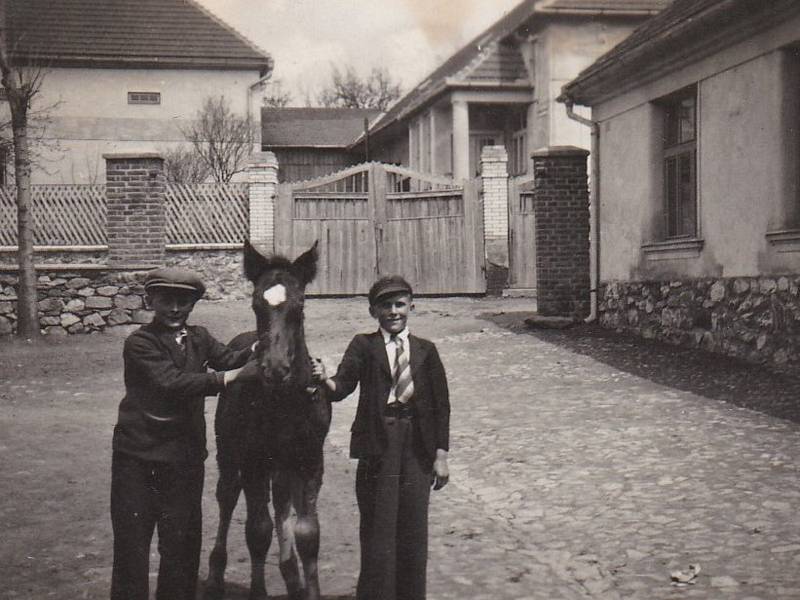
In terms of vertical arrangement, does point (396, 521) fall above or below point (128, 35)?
below

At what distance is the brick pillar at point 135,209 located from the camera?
14.8 meters

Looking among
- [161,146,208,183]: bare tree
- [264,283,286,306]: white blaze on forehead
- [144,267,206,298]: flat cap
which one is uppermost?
[161,146,208,183]: bare tree

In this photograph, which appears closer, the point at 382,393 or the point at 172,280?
the point at 172,280

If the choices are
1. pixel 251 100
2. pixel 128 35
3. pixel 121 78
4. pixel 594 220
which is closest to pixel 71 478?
pixel 594 220

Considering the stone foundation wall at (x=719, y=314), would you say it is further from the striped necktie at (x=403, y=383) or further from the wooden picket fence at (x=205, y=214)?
the wooden picket fence at (x=205, y=214)

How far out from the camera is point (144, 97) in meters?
31.1

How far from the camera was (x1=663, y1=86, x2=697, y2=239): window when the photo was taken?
13.0m

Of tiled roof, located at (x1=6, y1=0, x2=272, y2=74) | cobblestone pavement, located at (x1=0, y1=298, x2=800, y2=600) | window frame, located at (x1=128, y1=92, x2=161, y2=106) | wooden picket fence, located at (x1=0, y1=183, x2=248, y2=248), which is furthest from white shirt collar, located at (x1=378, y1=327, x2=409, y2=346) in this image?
Answer: window frame, located at (x1=128, y1=92, x2=161, y2=106)

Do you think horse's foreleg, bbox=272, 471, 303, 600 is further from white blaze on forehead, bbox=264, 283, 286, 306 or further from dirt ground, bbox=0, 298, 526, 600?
white blaze on forehead, bbox=264, 283, 286, 306

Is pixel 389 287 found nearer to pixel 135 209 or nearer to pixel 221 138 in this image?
pixel 135 209

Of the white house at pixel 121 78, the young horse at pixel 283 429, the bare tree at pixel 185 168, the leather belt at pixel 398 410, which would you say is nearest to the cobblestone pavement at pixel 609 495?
the young horse at pixel 283 429

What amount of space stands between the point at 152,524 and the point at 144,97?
93.4ft

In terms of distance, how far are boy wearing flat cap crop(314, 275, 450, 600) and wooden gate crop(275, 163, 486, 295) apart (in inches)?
637

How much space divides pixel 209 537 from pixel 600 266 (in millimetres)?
10528
